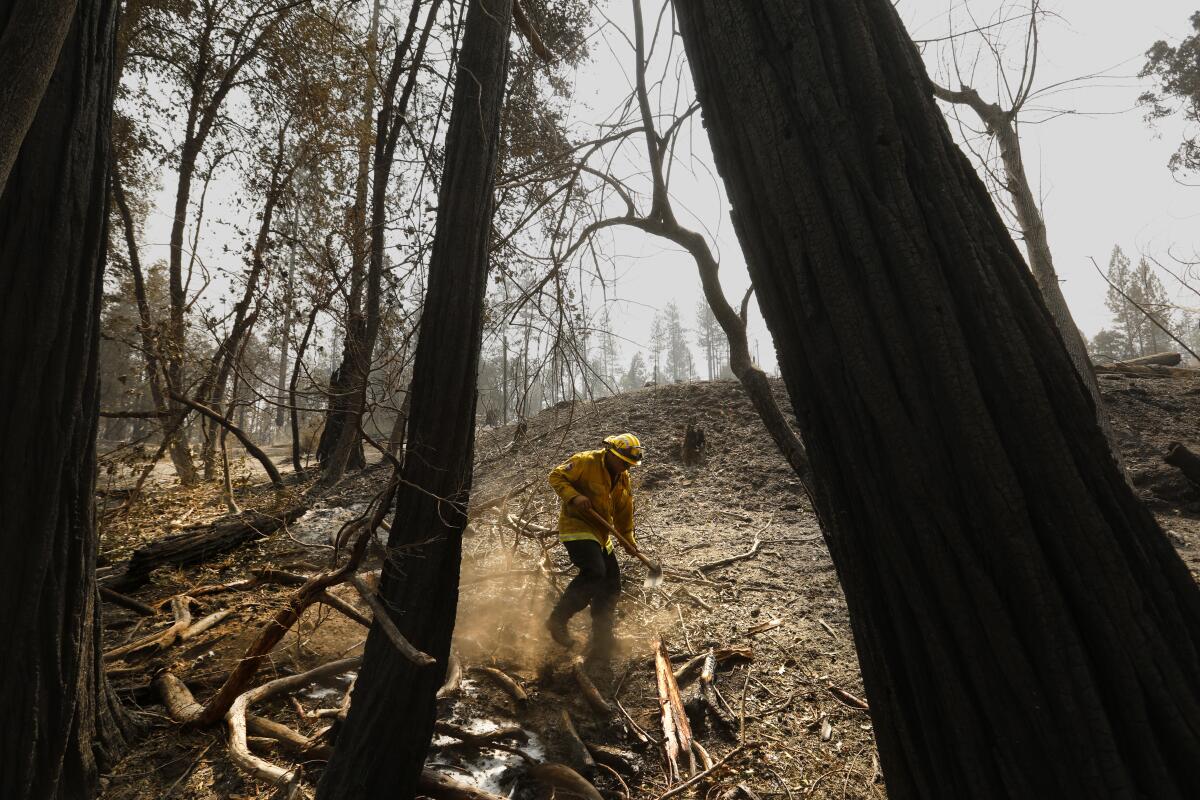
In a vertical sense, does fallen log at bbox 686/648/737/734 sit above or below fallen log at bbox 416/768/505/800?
above

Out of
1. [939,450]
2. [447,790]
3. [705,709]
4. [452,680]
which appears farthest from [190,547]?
[939,450]

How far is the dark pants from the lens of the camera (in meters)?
4.36

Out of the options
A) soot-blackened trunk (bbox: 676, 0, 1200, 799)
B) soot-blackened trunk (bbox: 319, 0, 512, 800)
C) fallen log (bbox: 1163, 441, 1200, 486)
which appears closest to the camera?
soot-blackened trunk (bbox: 676, 0, 1200, 799)

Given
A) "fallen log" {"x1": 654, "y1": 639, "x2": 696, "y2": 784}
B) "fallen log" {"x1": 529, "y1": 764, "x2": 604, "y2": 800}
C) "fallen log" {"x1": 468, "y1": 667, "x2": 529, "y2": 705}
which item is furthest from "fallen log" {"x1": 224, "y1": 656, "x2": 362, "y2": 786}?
"fallen log" {"x1": 654, "y1": 639, "x2": 696, "y2": 784}

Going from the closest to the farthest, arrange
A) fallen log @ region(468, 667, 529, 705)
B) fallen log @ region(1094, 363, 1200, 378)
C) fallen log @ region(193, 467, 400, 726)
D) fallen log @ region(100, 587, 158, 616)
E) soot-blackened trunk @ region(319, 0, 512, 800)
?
soot-blackened trunk @ region(319, 0, 512, 800)
fallen log @ region(193, 467, 400, 726)
fallen log @ region(468, 667, 529, 705)
fallen log @ region(100, 587, 158, 616)
fallen log @ region(1094, 363, 1200, 378)

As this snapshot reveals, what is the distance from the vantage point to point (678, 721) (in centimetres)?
311

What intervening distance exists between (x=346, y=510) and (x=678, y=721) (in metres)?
6.15

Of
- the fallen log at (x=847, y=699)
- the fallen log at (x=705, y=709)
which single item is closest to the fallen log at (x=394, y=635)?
the fallen log at (x=705, y=709)

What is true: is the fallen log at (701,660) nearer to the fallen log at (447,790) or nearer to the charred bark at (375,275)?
the fallen log at (447,790)

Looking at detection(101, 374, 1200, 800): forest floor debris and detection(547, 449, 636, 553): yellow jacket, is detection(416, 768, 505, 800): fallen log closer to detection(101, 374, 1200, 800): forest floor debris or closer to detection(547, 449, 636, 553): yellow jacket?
detection(101, 374, 1200, 800): forest floor debris

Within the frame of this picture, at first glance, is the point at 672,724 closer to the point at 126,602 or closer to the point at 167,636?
the point at 167,636

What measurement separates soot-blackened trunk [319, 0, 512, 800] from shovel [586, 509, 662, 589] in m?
1.95

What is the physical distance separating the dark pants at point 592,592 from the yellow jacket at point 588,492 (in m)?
0.10

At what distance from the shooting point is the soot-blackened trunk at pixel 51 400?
192cm
